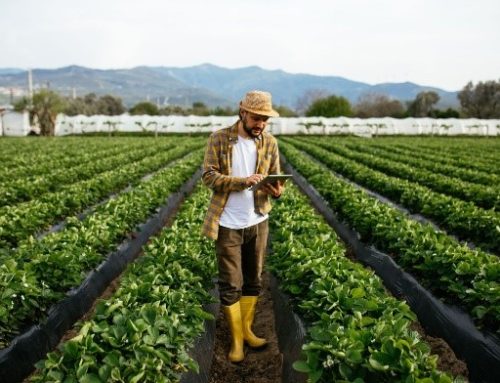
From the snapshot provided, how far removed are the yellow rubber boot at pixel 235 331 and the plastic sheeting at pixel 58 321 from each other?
1.81 metres

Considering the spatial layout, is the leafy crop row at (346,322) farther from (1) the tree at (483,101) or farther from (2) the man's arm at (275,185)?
(1) the tree at (483,101)

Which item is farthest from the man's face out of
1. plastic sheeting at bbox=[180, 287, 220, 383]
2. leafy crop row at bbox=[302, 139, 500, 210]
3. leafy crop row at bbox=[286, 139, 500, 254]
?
leafy crop row at bbox=[302, 139, 500, 210]

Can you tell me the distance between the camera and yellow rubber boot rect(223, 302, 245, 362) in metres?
4.50

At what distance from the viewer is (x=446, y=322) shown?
4.89 m

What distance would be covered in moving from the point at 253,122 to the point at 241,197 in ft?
2.32

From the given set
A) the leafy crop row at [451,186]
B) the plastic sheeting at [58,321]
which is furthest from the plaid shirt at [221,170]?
the leafy crop row at [451,186]

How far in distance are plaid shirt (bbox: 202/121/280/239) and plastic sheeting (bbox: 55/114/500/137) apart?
176ft

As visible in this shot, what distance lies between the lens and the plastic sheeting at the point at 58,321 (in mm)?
4281

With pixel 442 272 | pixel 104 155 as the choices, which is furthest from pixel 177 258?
pixel 104 155

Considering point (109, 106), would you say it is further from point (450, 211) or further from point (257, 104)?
point (257, 104)

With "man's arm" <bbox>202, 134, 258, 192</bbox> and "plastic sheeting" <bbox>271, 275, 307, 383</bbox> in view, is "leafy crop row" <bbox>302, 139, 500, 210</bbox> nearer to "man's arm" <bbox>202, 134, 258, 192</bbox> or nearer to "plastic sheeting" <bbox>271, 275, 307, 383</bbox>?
"plastic sheeting" <bbox>271, 275, 307, 383</bbox>

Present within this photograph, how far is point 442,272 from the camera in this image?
5.18 metres

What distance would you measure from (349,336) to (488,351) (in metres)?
1.86

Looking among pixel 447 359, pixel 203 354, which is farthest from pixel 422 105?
pixel 203 354
